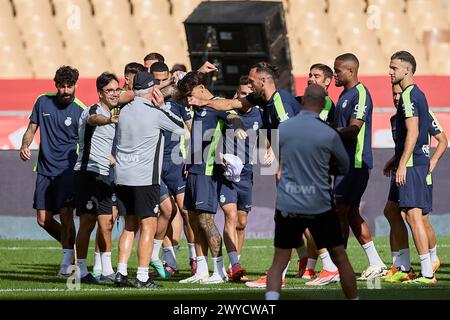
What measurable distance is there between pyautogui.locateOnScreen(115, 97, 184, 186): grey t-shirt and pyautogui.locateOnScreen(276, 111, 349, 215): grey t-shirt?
2.62 m

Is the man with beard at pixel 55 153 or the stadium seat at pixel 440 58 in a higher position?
the stadium seat at pixel 440 58

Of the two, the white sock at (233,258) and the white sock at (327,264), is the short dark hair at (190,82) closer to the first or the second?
the white sock at (233,258)

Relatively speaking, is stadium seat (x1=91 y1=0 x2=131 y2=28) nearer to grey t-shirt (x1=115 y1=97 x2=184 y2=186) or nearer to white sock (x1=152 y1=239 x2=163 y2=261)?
white sock (x1=152 y1=239 x2=163 y2=261)

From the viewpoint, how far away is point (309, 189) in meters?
9.23

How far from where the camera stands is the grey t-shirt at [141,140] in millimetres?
11641

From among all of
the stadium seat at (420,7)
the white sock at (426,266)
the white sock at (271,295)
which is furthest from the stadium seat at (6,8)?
the white sock at (271,295)

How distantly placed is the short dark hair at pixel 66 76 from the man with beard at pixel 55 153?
0.16 meters

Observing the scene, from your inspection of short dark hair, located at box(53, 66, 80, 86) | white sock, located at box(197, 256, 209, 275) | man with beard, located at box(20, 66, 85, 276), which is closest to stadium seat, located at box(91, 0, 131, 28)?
man with beard, located at box(20, 66, 85, 276)

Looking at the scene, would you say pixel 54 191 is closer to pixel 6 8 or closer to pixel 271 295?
pixel 271 295

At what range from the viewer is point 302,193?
364 inches

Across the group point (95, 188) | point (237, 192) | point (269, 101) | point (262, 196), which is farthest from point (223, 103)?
point (262, 196)

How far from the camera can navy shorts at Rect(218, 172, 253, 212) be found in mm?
13117

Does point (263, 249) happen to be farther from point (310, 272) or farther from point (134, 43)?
point (134, 43)
